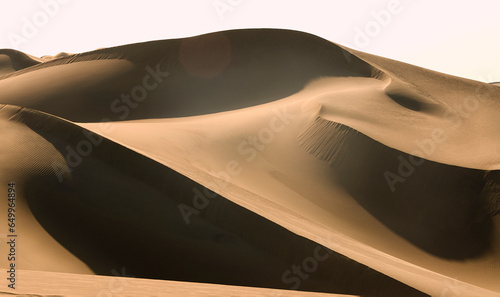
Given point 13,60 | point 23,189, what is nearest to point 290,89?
point 23,189

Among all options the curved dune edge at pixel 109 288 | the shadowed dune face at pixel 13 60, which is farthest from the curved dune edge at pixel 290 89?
the shadowed dune face at pixel 13 60

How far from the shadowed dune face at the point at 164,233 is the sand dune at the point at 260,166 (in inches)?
0.9

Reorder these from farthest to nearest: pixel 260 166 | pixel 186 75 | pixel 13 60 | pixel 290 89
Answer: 1. pixel 13 60
2. pixel 186 75
3. pixel 290 89
4. pixel 260 166

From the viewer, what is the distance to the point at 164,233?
8039mm

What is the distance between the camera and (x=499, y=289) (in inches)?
427

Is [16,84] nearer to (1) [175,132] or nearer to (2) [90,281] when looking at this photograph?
(1) [175,132]

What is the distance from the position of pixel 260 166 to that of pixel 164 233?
19.1 feet

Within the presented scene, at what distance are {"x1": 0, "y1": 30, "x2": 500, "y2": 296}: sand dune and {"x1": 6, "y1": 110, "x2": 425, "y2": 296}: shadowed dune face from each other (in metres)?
0.02

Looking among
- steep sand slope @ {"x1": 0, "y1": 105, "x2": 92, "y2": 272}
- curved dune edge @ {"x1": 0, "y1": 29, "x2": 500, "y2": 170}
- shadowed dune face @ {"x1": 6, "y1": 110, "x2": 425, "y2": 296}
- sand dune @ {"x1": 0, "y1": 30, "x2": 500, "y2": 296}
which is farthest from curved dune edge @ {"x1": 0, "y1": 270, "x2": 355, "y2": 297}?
curved dune edge @ {"x1": 0, "y1": 29, "x2": 500, "y2": 170}

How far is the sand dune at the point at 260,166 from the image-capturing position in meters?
7.80

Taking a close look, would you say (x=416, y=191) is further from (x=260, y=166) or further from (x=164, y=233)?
(x=164, y=233)

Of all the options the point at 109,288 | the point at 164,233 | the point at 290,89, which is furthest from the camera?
the point at 290,89

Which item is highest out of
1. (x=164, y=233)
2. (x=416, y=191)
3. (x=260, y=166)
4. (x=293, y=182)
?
(x=164, y=233)

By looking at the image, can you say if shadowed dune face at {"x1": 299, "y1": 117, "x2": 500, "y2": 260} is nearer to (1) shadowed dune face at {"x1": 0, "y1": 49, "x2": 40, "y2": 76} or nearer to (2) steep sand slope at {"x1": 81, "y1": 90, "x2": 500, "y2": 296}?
(2) steep sand slope at {"x1": 81, "y1": 90, "x2": 500, "y2": 296}
